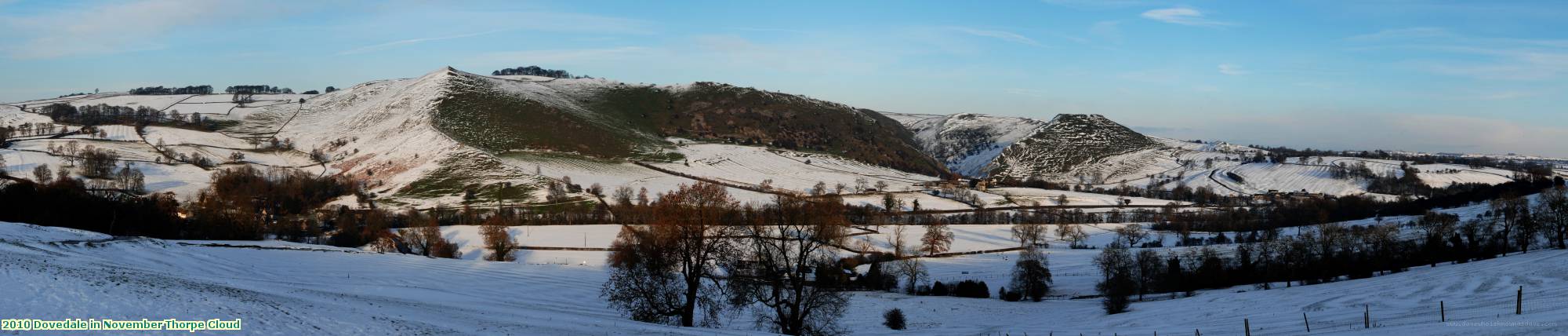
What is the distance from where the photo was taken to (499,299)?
137 feet

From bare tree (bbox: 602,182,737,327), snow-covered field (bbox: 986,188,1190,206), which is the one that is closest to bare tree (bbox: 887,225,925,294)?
bare tree (bbox: 602,182,737,327)

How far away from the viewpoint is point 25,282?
2556 centimetres

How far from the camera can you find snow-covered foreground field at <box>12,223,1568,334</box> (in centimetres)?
2558

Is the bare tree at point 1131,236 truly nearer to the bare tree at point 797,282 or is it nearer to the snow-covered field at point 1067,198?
the snow-covered field at point 1067,198

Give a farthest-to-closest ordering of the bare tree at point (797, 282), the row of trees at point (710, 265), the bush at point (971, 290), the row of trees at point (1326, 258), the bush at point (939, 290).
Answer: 1. the bush at point (939, 290)
2. the bush at point (971, 290)
3. the row of trees at point (1326, 258)
4. the bare tree at point (797, 282)
5. the row of trees at point (710, 265)

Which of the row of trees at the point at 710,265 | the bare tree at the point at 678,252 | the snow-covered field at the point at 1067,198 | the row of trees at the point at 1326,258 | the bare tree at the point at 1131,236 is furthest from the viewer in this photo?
the snow-covered field at the point at 1067,198

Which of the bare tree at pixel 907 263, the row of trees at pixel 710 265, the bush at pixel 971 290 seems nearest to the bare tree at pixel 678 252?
the row of trees at pixel 710 265

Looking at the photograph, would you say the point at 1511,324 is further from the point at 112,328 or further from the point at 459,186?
the point at 459,186

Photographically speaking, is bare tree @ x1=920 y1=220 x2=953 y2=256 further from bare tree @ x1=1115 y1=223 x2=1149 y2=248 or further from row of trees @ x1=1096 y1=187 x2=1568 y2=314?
bare tree @ x1=1115 y1=223 x2=1149 y2=248

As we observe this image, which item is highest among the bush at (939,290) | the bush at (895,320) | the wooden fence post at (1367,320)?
the wooden fence post at (1367,320)

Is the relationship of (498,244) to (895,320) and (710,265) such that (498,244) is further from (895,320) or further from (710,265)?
(895,320)

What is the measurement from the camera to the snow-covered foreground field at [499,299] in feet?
83.9

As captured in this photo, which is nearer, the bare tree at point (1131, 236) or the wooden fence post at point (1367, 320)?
the wooden fence post at point (1367, 320)

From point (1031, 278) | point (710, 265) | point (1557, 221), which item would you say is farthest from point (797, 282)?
point (1557, 221)
